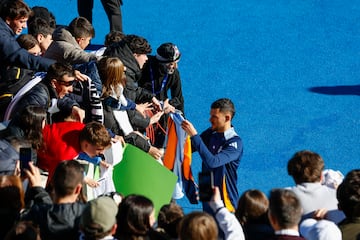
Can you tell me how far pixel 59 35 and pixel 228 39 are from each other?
4.59m

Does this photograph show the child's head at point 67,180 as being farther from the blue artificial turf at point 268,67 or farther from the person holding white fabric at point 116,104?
the blue artificial turf at point 268,67

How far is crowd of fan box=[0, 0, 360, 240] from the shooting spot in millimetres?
4707

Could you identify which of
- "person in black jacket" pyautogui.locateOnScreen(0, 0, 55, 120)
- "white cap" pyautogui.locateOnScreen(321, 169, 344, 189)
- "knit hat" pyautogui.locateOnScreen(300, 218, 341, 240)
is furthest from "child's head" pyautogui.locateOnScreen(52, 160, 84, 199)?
"person in black jacket" pyautogui.locateOnScreen(0, 0, 55, 120)

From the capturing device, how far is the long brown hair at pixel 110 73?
7.00 metres

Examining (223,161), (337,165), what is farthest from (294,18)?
(223,161)

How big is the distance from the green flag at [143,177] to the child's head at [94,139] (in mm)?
328

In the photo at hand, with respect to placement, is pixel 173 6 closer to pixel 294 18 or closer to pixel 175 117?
pixel 294 18

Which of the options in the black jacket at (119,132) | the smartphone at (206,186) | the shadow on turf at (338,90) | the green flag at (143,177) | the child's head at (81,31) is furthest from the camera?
the shadow on turf at (338,90)

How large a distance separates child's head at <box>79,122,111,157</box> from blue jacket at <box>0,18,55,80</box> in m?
1.26

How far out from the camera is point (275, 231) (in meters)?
4.76

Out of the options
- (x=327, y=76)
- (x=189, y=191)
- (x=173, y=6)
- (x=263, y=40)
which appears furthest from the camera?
(x=173, y=6)

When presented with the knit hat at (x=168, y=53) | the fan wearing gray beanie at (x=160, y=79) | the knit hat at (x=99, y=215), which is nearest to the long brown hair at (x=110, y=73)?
the knit hat at (x=168, y=53)

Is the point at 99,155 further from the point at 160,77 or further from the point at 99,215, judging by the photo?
the point at 160,77

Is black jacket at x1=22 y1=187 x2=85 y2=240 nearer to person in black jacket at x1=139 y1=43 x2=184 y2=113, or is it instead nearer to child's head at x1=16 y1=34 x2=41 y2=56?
child's head at x1=16 y1=34 x2=41 y2=56
